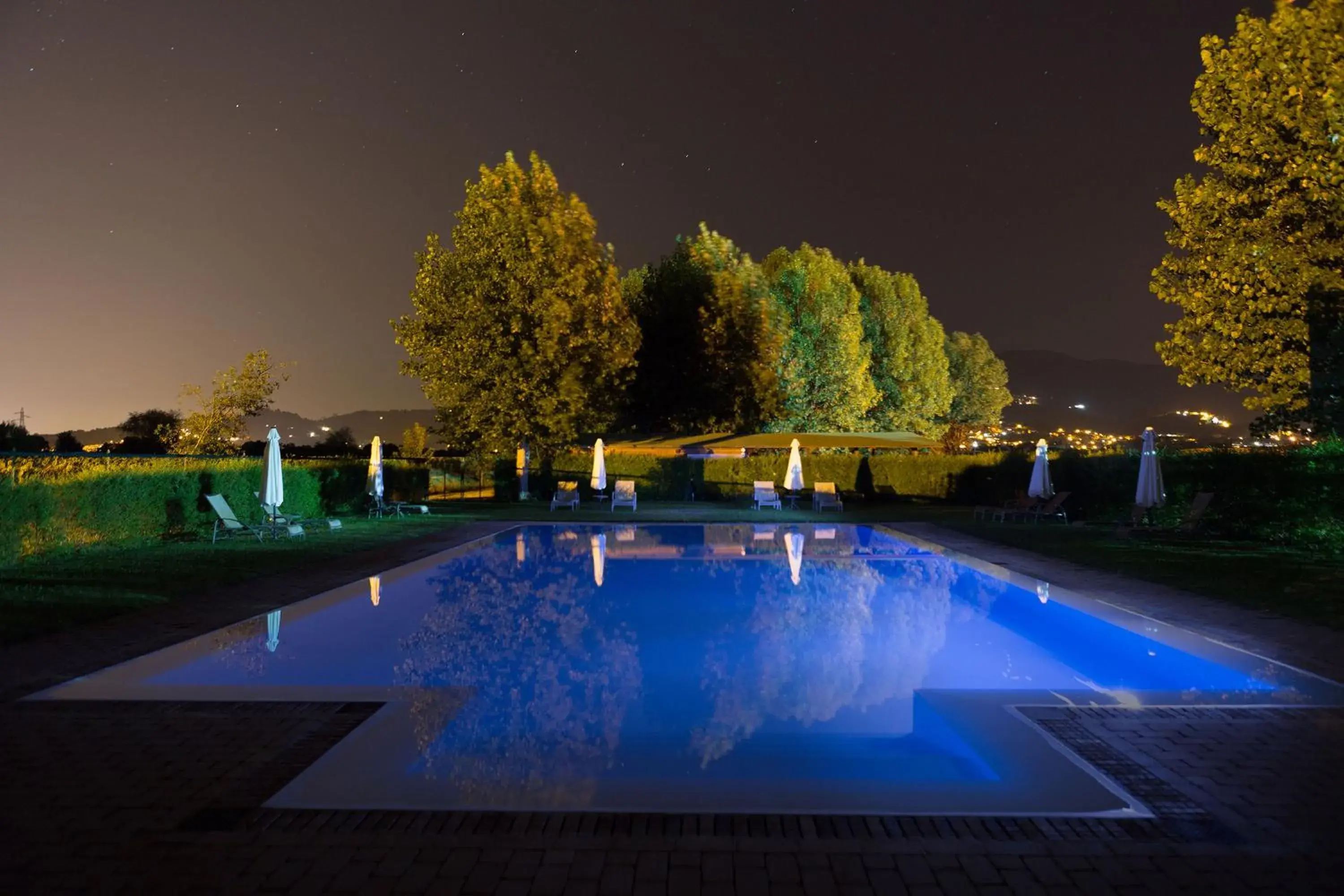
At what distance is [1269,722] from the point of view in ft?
18.3

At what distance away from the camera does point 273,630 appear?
8.82m

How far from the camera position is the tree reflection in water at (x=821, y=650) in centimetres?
637

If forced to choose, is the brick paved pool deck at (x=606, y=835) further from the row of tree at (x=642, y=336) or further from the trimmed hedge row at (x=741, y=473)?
Answer: the trimmed hedge row at (x=741, y=473)

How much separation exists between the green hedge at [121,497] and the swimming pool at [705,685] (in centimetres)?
499

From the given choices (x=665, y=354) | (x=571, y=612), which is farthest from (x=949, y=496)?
(x=571, y=612)

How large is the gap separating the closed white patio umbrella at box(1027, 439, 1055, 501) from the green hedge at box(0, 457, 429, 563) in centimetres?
1771

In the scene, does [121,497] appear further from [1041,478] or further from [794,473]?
[1041,478]

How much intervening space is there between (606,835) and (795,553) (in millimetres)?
13175

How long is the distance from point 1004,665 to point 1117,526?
39.3ft

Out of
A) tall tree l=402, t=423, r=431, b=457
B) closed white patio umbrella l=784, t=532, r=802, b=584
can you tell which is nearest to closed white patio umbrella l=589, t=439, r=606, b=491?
closed white patio umbrella l=784, t=532, r=802, b=584

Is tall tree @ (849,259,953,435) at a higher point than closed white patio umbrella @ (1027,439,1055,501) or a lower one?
higher

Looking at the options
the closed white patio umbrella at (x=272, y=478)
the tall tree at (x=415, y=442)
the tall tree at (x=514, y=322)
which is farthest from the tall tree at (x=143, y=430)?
the closed white patio umbrella at (x=272, y=478)

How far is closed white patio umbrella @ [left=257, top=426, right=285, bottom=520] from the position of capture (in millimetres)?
17094

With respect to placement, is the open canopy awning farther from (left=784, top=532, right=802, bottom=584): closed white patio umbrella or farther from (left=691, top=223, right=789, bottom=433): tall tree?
(left=784, top=532, right=802, bottom=584): closed white patio umbrella
